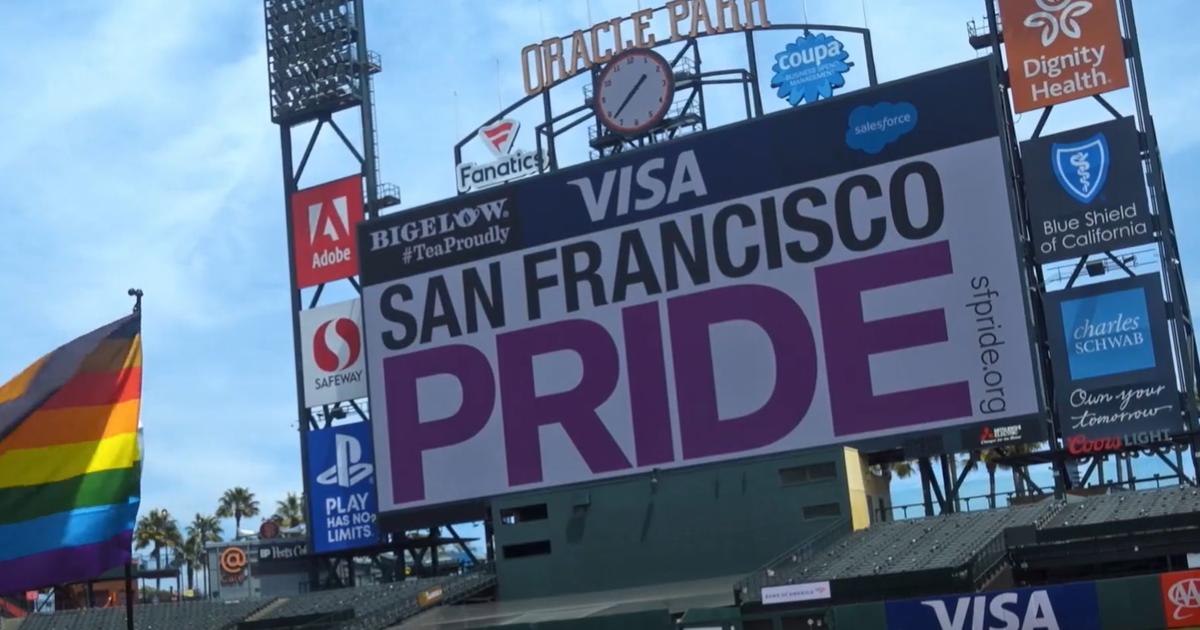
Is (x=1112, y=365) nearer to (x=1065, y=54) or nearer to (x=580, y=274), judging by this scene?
(x=1065, y=54)

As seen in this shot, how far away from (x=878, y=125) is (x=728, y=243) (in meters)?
5.96

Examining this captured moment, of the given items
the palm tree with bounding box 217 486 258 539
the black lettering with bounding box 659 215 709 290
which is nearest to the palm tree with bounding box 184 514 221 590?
the palm tree with bounding box 217 486 258 539

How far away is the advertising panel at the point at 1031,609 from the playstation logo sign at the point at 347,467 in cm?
2714

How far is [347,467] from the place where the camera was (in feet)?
205

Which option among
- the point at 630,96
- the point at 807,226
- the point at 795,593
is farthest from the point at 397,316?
the point at 795,593

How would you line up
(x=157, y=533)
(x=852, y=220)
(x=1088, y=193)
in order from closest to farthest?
1. (x=852, y=220)
2. (x=1088, y=193)
3. (x=157, y=533)

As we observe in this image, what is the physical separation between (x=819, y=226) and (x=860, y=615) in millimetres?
13739

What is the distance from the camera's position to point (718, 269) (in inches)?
2100

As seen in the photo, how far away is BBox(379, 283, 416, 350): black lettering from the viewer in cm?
5909

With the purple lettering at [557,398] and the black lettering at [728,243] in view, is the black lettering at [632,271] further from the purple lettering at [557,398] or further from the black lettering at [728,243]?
the black lettering at [728,243]

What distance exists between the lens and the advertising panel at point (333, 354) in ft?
209

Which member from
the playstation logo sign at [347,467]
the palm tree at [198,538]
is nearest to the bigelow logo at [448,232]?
the playstation logo sign at [347,467]

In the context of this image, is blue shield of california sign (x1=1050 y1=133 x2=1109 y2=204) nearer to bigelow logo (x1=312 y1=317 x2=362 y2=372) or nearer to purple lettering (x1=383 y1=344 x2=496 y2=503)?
purple lettering (x1=383 y1=344 x2=496 y2=503)

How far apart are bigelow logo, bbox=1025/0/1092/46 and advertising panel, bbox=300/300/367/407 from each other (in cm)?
2625
